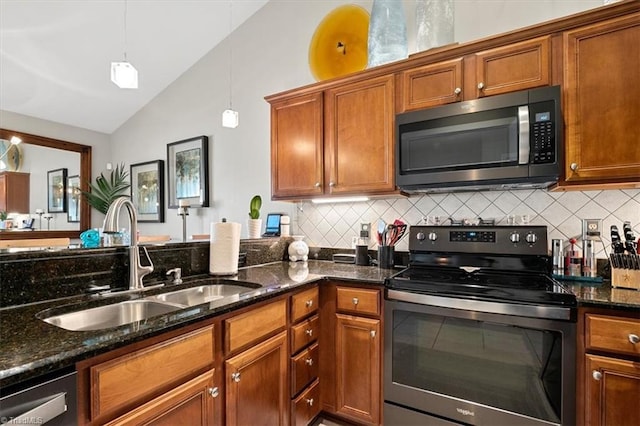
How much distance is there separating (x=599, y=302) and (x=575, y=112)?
3.07 ft

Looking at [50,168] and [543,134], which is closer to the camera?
[543,134]

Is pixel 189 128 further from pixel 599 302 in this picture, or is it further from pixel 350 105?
pixel 599 302

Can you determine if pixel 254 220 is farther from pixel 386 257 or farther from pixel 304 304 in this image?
pixel 386 257

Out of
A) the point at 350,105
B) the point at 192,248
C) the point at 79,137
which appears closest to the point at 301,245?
the point at 192,248

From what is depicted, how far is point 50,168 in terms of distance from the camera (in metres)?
4.25

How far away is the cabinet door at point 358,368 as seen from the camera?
5.62 ft

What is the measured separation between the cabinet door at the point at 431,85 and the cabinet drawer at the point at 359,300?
1.16 meters

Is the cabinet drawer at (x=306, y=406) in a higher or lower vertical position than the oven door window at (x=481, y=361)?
lower

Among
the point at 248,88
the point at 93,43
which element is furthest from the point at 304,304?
the point at 93,43

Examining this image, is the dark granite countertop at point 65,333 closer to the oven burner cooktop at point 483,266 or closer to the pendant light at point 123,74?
the oven burner cooktop at point 483,266

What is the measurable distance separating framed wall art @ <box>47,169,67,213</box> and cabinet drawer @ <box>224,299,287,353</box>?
14.5 feet

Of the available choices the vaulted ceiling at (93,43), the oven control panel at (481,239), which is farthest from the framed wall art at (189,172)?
the oven control panel at (481,239)

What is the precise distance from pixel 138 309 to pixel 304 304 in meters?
0.81

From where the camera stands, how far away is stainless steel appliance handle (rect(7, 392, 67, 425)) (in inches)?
25.7
